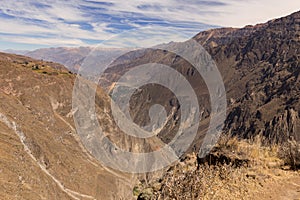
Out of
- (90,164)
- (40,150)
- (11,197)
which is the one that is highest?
(11,197)

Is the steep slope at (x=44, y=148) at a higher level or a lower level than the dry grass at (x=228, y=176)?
lower

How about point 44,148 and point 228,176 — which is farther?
point 44,148

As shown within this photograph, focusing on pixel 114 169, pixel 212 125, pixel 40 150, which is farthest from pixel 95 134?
pixel 212 125

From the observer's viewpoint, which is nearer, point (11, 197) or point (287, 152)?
point (287, 152)

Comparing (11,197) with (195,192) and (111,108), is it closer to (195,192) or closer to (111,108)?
(195,192)

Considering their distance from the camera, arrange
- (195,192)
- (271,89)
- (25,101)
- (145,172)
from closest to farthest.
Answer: (195,192) → (25,101) → (145,172) → (271,89)

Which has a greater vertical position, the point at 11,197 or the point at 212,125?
the point at 11,197

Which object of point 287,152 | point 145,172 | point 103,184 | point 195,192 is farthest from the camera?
point 145,172

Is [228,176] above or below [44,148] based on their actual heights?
above

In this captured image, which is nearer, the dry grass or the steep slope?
the dry grass

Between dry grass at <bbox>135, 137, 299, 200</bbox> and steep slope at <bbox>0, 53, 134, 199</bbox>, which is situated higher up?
dry grass at <bbox>135, 137, 299, 200</bbox>

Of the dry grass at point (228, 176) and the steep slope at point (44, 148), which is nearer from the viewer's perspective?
the dry grass at point (228, 176)
